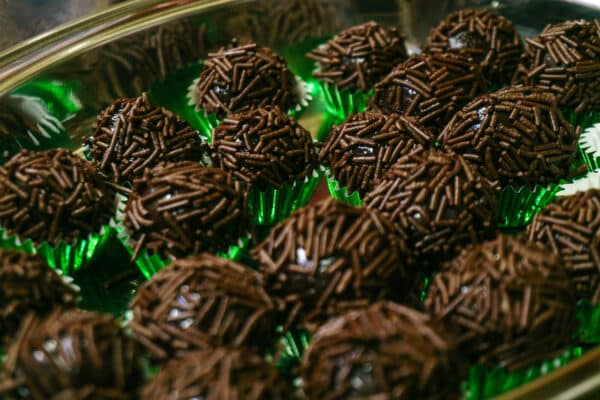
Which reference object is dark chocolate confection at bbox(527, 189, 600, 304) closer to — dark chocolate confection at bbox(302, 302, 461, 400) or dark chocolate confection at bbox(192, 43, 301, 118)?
dark chocolate confection at bbox(302, 302, 461, 400)

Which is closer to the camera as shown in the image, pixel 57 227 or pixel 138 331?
pixel 138 331

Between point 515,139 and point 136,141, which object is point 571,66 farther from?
point 136,141

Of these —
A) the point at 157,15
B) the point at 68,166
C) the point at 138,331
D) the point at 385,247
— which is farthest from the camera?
the point at 157,15

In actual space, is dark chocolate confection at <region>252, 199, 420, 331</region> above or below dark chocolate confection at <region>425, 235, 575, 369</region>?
above

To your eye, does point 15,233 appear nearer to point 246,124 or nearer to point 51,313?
point 51,313

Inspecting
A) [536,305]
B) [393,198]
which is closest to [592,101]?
[393,198]

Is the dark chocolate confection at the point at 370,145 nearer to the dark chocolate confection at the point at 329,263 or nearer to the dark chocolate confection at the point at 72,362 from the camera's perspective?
the dark chocolate confection at the point at 329,263

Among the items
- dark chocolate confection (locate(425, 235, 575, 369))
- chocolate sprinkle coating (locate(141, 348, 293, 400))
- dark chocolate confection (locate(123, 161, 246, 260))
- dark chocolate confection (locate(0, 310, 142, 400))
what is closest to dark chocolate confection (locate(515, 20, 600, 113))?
dark chocolate confection (locate(425, 235, 575, 369))
